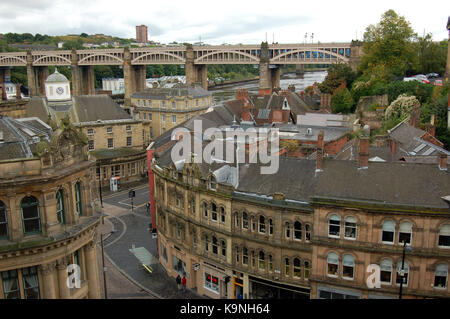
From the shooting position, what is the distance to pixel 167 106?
245 feet

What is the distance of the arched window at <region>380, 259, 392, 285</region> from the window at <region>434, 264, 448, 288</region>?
7.99 ft

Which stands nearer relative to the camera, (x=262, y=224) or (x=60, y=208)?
(x=60, y=208)

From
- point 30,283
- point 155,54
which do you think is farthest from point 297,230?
point 155,54

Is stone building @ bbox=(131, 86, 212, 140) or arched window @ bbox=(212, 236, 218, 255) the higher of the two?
stone building @ bbox=(131, 86, 212, 140)

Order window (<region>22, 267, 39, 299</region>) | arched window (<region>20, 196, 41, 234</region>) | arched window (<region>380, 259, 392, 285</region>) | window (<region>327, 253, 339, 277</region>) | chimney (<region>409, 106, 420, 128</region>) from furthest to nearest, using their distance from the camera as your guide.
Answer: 1. chimney (<region>409, 106, 420, 128</region>)
2. window (<region>327, 253, 339, 277</region>)
3. arched window (<region>380, 259, 392, 285</region>)
4. window (<region>22, 267, 39, 299</region>)
5. arched window (<region>20, 196, 41, 234</region>)

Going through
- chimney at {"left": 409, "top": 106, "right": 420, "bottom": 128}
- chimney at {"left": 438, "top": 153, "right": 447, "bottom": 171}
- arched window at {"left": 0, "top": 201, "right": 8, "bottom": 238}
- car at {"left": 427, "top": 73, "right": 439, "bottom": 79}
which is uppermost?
car at {"left": 427, "top": 73, "right": 439, "bottom": 79}

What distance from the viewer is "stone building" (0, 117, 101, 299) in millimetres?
21594

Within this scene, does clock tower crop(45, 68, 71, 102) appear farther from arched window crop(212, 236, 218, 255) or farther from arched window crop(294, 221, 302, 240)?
arched window crop(294, 221, 302, 240)

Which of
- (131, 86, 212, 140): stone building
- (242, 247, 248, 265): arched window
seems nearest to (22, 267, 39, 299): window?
(242, 247, 248, 265): arched window

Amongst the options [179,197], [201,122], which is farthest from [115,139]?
[179,197]

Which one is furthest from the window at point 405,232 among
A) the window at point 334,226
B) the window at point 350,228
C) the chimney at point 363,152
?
the chimney at point 363,152

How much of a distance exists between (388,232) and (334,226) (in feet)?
9.94

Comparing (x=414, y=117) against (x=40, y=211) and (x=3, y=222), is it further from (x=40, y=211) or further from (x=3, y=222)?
(x=3, y=222)

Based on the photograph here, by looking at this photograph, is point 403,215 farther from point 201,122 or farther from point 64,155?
point 201,122
